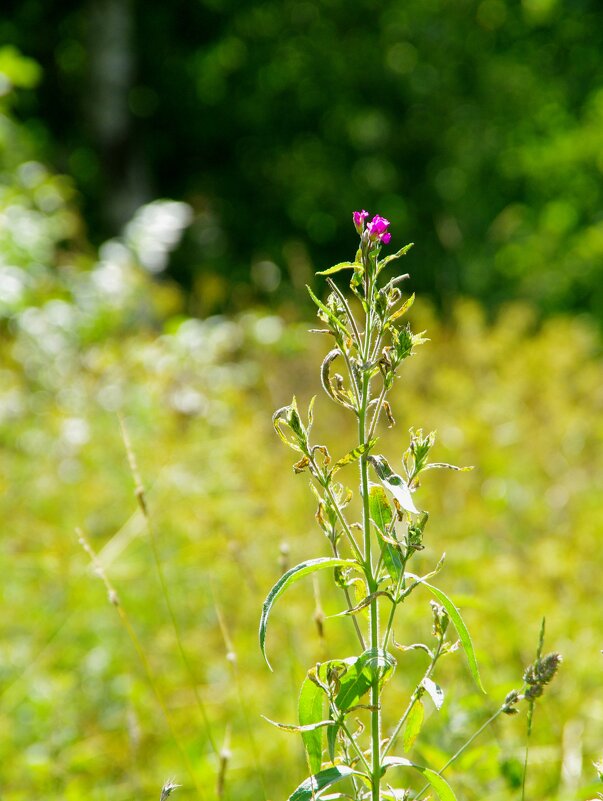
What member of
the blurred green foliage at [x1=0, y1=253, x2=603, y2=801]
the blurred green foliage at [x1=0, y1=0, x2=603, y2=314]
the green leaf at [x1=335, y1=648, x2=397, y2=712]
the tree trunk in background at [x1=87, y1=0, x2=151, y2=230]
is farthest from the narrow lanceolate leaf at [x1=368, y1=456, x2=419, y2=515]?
the blurred green foliage at [x1=0, y1=0, x2=603, y2=314]

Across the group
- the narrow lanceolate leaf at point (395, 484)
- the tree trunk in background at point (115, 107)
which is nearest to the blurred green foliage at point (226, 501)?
the narrow lanceolate leaf at point (395, 484)

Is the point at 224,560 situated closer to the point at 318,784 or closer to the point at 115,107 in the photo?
the point at 318,784

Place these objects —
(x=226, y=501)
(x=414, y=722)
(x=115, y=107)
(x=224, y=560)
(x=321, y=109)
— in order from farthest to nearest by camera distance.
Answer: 1. (x=321, y=109)
2. (x=115, y=107)
3. (x=226, y=501)
4. (x=224, y=560)
5. (x=414, y=722)

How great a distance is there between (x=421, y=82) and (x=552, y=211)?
2.30m

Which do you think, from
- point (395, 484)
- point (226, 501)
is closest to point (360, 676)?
point (395, 484)

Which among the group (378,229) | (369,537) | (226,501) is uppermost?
(226,501)

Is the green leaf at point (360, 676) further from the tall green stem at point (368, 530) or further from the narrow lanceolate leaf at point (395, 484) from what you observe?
the narrow lanceolate leaf at point (395, 484)

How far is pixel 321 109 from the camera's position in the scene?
35.5 feet

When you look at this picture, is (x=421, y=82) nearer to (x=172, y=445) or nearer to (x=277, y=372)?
(x=277, y=372)

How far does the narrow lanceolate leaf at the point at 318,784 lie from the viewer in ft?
2.83

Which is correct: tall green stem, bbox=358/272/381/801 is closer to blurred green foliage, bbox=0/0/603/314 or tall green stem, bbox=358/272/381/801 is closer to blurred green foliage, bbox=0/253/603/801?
blurred green foliage, bbox=0/253/603/801

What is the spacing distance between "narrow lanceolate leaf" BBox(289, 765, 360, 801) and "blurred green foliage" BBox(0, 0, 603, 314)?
370 inches

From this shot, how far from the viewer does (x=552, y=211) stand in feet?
30.9

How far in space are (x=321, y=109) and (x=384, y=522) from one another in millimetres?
10356
